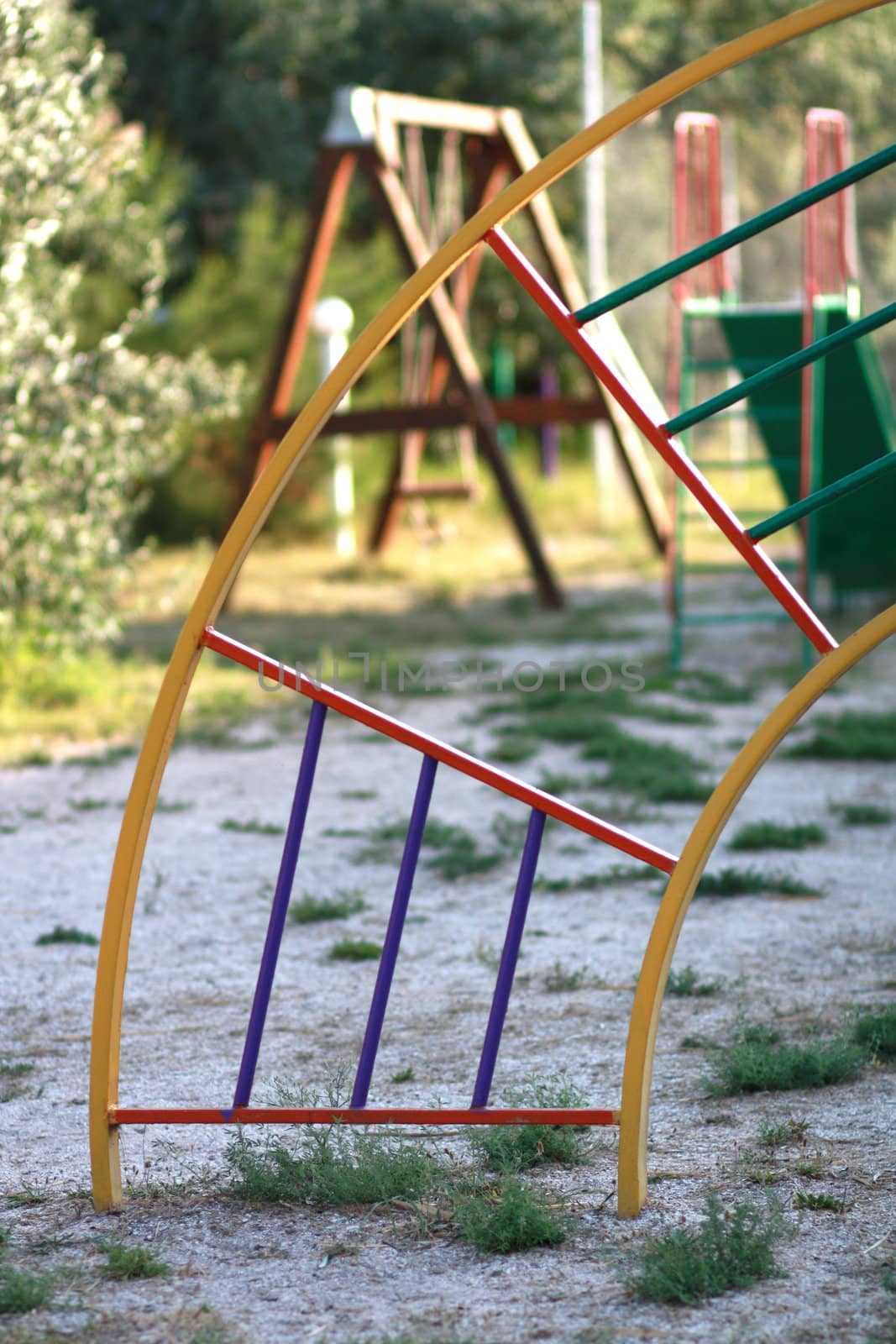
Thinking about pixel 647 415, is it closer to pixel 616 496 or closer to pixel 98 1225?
pixel 98 1225

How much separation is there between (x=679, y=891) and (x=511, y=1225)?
0.54m

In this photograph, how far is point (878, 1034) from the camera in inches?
113

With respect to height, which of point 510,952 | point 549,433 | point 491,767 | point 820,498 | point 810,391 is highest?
point 810,391

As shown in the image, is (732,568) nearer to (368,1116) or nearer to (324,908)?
(324,908)

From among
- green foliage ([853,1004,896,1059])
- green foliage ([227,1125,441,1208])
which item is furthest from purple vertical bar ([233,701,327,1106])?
green foliage ([853,1004,896,1059])

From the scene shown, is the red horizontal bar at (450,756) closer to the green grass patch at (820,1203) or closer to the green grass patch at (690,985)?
the green grass patch at (820,1203)

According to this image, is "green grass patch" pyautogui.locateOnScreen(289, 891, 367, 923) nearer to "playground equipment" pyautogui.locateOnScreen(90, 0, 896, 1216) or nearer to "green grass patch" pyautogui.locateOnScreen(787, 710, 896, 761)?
"playground equipment" pyautogui.locateOnScreen(90, 0, 896, 1216)

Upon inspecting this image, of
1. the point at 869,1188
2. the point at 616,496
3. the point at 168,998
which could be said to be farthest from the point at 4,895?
the point at 616,496

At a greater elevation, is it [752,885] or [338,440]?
[338,440]

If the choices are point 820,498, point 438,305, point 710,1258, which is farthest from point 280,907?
point 438,305

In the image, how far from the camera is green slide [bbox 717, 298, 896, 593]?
7.47 meters

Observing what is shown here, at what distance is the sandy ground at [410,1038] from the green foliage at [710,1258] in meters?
0.03

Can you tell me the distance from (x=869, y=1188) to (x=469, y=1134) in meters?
0.65

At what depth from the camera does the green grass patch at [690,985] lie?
10.8ft
